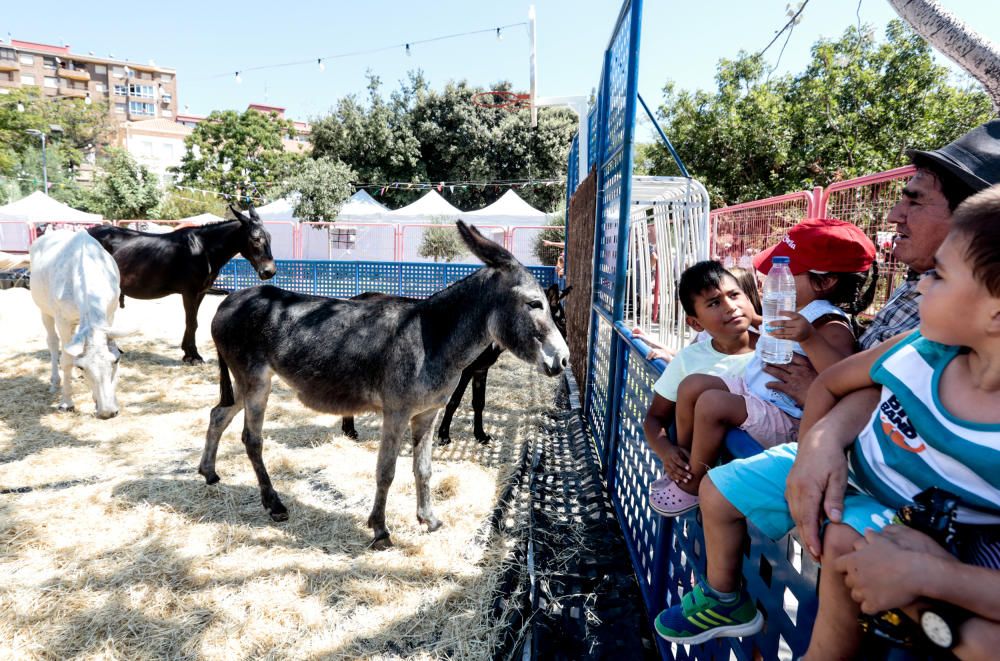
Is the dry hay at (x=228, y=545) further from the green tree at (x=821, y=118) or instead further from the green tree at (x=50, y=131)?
the green tree at (x=50, y=131)

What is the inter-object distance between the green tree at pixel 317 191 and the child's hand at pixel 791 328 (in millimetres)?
27590

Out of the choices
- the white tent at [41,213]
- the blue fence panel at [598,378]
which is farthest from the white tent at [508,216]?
the blue fence panel at [598,378]

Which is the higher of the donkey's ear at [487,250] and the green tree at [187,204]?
the green tree at [187,204]

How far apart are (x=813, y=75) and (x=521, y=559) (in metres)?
18.9

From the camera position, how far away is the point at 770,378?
2.01 metres

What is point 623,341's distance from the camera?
3.87m

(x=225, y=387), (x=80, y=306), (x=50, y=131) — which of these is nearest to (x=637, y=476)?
(x=225, y=387)

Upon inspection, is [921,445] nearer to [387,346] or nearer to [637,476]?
[637,476]

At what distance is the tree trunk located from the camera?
9.90 feet

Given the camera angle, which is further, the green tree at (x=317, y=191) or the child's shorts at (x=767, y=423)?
the green tree at (x=317, y=191)

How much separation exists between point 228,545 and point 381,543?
980mm

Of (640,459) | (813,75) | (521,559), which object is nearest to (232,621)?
(521,559)

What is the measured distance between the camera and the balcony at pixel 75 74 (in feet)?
266

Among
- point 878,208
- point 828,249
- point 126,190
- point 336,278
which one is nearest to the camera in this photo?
point 828,249
